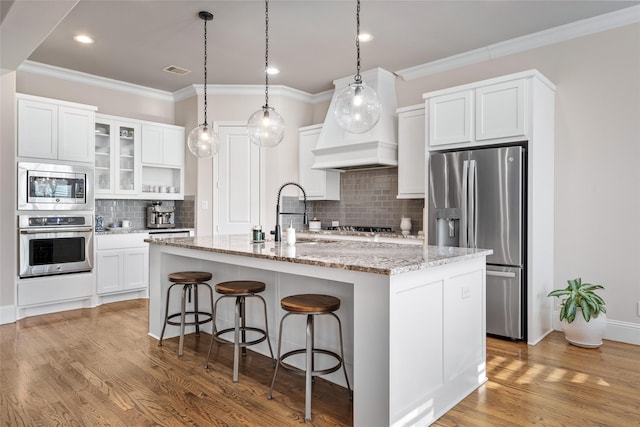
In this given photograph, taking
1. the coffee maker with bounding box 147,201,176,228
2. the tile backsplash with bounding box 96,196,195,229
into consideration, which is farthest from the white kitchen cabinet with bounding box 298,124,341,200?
the coffee maker with bounding box 147,201,176,228

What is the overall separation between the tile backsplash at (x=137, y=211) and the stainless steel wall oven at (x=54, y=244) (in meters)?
0.79

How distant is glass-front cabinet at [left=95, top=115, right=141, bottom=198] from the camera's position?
5.29 metres

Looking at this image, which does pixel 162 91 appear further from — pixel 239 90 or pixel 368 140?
pixel 368 140

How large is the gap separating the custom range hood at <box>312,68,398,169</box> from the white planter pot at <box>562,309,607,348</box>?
2.49 metres

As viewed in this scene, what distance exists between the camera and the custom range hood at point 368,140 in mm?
4875

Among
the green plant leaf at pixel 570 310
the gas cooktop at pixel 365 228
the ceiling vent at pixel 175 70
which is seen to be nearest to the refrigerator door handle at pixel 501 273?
the green plant leaf at pixel 570 310

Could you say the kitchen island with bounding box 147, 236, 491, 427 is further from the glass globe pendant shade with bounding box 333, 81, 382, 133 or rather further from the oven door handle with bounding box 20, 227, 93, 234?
the oven door handle with bounding box 20, 227, 93, 234

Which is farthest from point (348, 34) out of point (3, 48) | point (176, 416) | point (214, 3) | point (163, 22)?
point (176, 416)

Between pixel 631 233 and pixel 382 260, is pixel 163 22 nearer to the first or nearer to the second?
pixel 382 260

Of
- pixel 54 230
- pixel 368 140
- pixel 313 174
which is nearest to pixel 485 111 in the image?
pixel 368 140

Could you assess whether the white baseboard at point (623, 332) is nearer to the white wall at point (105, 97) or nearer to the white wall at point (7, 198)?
the white wall at point (7, 198)

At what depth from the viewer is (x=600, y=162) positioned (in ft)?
12.4

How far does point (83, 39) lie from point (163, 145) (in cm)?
183

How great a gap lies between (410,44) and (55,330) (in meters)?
4.51
